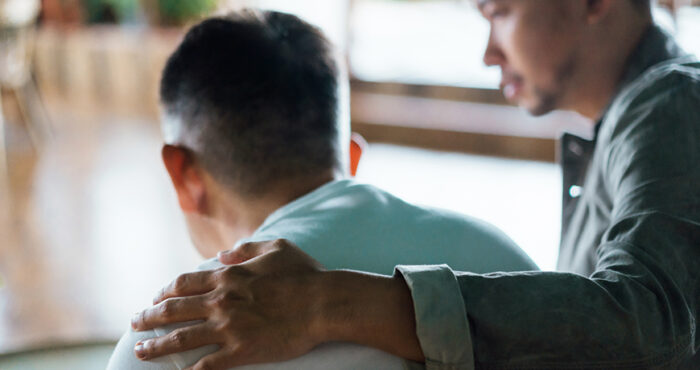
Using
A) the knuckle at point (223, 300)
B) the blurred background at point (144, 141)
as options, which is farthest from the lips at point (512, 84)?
the blurred background at point (144, 141)

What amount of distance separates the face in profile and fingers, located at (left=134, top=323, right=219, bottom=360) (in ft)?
3.12

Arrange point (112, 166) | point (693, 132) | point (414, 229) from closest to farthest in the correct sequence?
point (414, 229) → point (693, 132) → point (112, 166)

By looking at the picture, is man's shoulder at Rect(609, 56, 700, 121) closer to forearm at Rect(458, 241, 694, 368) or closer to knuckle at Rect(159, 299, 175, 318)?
forearm at Rect(458, 241, 694, 368)

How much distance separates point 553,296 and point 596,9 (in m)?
0.74

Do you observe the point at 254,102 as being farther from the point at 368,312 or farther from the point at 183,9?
the point at 183,9

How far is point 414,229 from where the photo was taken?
33.5 inches

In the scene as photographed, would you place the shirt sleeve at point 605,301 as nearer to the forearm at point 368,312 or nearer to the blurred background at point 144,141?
the forearm at point 368,312

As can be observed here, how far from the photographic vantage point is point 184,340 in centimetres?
67

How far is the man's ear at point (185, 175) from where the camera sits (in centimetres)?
101

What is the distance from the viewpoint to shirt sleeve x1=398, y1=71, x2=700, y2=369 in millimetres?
718

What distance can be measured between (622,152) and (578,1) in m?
0.41

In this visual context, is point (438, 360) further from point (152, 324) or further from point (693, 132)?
point (693, 132)

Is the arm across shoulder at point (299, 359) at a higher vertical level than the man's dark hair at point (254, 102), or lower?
lower

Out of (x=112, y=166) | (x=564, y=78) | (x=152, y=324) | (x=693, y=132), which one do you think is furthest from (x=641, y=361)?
(x=112, y=166)
